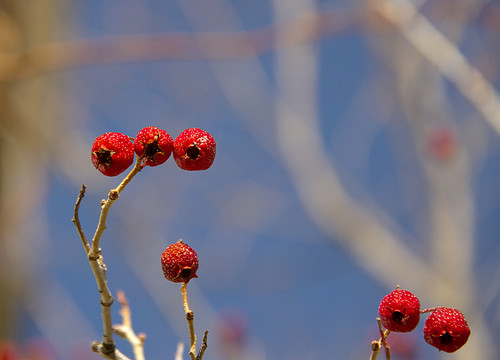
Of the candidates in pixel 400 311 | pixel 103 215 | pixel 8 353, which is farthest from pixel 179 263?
pixel 8 353

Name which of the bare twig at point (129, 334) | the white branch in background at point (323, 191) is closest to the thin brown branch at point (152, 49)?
the white branch in background at point (323, 191)

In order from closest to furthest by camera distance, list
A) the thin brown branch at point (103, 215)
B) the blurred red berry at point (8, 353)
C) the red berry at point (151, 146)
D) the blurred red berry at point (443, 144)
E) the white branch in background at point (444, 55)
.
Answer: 1. the thin brown branch at point (103, 215)
2. the red berry at point (151, 146)
3. the blurred red berry at point (8, 353)
4. the white branch in background at point (444, 55)
5. the blurred red berry at point (443, 144)

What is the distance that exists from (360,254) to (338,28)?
5.50 feet

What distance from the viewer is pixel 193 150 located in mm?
1110

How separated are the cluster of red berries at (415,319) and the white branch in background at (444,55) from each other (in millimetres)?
1054

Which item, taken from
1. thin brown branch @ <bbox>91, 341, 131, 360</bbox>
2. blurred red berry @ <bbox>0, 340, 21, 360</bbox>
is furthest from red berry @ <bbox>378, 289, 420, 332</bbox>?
blurred red berry @ <bbox>0, 340, 21, 360</bbox>

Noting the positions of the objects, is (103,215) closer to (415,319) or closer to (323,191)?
(415,319)

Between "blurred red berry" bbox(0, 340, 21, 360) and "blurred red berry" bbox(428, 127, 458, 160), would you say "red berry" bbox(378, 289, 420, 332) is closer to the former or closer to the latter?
"blurred red berry" bbox(0, 340, 21, 360)

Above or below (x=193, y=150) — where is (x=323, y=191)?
above

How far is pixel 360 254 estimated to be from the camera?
384 centimetres

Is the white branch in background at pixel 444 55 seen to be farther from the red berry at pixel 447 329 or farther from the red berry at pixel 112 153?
the red berry at pixel 112 153

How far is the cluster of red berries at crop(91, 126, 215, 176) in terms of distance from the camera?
104cm

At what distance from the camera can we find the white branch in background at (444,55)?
1.96 meters

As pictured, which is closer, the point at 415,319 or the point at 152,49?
the point at 415,319
